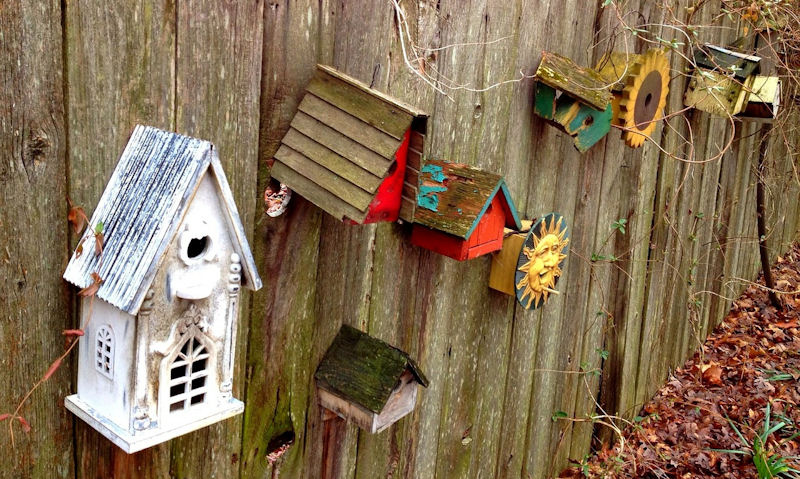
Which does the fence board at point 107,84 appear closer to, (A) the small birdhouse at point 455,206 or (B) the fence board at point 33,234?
(B) the fence board at point 33,234

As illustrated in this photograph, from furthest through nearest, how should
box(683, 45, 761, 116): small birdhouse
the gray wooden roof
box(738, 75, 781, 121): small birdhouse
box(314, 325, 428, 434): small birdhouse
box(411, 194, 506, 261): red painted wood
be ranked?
box(738, 75, 781, 121): small birdhouse, box(683, 45, 761, 116): small birdhouse, box(411, 194, 506, 261): red painted wood, box(314, 325, 428, 434): small birdhouse, the gray wooden roof

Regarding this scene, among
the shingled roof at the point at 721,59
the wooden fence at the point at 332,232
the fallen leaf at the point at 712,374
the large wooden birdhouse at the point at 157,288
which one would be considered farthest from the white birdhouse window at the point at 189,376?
the fallen leaf at the point at 712,374

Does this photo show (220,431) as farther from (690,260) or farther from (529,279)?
(690,260)

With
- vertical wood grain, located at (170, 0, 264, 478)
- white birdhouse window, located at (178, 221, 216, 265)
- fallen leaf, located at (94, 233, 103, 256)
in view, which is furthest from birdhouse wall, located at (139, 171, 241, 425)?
vertical wood grain, located at (170, 0, 264, 478)

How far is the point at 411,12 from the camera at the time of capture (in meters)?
1.95

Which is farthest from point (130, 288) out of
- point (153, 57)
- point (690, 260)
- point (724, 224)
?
point (724, 224)

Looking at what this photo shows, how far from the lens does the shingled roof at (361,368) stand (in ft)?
6.06

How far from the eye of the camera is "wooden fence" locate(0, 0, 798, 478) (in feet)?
4.14

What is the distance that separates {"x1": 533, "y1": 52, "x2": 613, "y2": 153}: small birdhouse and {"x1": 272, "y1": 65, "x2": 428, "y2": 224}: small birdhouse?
3.04 feet

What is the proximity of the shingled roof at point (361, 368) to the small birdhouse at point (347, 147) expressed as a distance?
423mm

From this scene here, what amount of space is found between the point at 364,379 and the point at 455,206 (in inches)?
20.4

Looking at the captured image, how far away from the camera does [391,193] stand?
1.66m

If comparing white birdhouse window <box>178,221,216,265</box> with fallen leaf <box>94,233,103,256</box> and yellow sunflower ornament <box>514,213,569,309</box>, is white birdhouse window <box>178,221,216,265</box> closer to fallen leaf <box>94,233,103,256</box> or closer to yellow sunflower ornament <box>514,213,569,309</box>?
fallen leaf <box>94,233,103,256</box>

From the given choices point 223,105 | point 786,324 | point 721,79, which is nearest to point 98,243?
point 223,105
